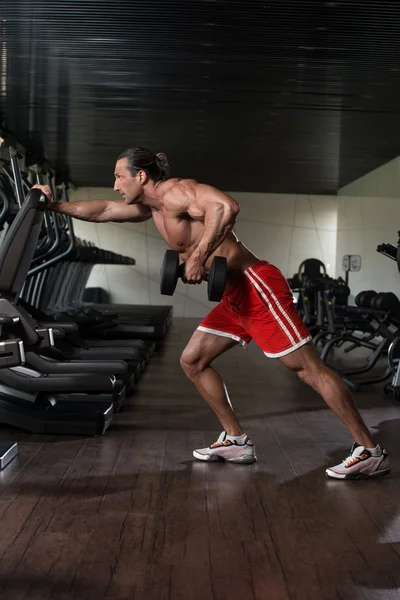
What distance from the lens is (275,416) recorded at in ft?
14.8

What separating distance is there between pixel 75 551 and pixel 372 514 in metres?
1.08

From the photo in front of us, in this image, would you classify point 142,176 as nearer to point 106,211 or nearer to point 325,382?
point 106,211

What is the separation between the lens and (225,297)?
3.20 metres

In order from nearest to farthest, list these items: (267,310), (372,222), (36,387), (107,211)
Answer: (267,310) < (107,211) < (36,387) < (372,222)

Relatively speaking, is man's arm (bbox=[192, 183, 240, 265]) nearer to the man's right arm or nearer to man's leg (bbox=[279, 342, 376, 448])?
the man's right arm

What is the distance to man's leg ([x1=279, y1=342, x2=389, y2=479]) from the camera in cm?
301

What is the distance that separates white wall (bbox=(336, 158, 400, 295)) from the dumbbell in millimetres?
6794

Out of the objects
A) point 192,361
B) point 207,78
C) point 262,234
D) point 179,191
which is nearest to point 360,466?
point 192,361

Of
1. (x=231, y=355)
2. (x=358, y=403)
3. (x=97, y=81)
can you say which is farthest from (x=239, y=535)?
(x=231, y=355)

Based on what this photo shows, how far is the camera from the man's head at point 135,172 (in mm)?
3115

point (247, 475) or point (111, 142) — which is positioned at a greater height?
point (111, 142)

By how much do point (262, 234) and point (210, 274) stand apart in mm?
11757

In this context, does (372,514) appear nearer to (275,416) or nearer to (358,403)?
(275,416)

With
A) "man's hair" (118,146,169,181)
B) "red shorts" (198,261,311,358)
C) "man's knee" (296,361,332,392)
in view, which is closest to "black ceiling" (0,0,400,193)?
"man's hair" (118,146,169,181)
